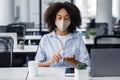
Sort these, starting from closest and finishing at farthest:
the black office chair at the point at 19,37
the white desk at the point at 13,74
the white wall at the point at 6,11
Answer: the white desk at the point at 13,74, the black office chair at the point at 19,37, the white wall at the point at 6,11

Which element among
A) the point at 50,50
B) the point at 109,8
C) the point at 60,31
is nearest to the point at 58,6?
the point at 60,31

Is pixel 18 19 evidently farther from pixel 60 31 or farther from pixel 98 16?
pixel 60 31

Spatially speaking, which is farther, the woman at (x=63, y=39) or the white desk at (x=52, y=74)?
the woman at (x=63, y=39)

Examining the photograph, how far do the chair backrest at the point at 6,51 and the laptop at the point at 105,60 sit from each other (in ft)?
3.34

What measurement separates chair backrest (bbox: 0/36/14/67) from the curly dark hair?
19.7 inches

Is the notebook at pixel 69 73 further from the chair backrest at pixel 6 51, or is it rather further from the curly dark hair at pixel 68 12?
the chair backrest at pixel 6 51

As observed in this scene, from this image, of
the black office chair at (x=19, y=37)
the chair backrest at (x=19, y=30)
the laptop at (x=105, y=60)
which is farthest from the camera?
the chair backrest at (x=19, y=30)

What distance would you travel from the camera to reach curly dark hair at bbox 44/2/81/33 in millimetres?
3018

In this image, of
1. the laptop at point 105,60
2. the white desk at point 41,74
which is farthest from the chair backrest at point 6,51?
the laptop at point 105,60

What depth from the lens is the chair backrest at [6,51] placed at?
10.2 feet

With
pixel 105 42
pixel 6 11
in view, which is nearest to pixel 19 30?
pixel 105 42

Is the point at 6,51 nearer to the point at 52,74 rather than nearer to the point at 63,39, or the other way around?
the point at 63,39

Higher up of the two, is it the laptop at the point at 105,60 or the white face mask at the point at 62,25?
the white face mask at the point at 62,25

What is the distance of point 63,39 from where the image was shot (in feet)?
10.0
